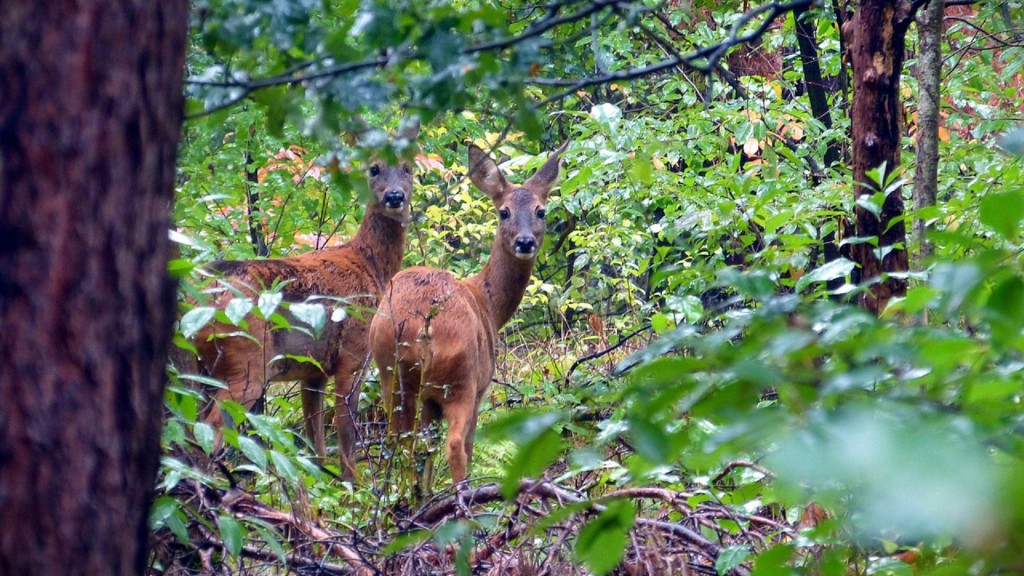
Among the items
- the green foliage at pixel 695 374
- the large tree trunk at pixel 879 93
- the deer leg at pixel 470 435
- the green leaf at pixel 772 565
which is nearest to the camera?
the green foliage at pixel 695 374

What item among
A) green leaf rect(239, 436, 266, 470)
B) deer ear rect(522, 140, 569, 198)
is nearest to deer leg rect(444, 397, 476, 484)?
deer ear rect(522, 140, 569, 198)

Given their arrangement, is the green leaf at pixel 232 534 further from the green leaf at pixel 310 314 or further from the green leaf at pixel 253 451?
the green leaf at pixel 310 314

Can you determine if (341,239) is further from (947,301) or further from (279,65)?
(947,301)

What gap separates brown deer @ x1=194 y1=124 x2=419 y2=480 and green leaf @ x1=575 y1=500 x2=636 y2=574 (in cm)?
461

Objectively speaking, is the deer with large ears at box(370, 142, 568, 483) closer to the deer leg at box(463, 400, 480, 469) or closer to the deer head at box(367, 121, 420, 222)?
the deer leg at box(463, 400, 480, 469)

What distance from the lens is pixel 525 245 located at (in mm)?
7844

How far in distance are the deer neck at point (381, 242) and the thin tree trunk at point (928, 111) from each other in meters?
4.57

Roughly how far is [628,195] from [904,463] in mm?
6272

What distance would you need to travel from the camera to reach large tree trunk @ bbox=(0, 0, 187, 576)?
4.33 feet

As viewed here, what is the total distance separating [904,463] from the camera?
842 mm

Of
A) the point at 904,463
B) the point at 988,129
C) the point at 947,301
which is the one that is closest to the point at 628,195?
the point at 988,129

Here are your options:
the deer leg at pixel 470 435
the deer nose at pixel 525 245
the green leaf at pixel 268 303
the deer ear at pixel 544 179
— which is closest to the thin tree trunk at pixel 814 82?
the deer ear at pixel 544 179

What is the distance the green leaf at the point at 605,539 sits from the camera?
1.52m

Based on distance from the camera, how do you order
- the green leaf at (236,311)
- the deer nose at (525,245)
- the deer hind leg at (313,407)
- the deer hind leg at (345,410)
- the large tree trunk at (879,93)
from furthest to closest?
1. the deer nose at (525,245)
2. the deer hind leg at (313,407)
3. the deer hind leg at (345,410)
4. the large tree trunk at (879,93)
5. the green leaf at (236,311)
